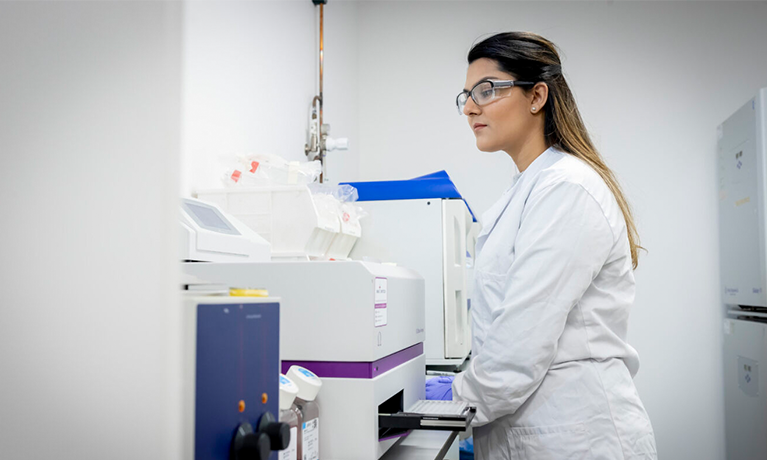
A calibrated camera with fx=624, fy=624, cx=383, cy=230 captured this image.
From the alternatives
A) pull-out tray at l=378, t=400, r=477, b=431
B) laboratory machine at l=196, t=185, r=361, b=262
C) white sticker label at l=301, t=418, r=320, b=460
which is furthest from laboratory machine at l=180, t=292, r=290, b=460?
laboratory machine at l=196, t=185, r=361, b=262

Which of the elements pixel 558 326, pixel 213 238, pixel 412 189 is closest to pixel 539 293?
pixel 558 326

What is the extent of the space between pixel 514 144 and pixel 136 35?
3.45 feet

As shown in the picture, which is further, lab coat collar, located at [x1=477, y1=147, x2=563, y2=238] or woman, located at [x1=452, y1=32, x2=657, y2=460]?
lab coat collar, located at [x1=477, y1=147, x2=563, y2=238]

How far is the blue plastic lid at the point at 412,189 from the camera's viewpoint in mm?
1810

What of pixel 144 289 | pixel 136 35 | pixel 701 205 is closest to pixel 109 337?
pixel 144 289

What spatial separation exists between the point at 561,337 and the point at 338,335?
437 millimetres

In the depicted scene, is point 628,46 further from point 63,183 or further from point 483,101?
point 63,183

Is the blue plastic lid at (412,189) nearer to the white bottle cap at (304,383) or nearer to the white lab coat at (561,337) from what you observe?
the white lab coat at (561,337)

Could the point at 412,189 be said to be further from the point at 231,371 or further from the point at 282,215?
the point at 231,371

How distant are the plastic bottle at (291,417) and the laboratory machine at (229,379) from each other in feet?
0.72

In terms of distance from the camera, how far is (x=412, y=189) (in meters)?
1.84

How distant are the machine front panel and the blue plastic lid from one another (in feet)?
4.12

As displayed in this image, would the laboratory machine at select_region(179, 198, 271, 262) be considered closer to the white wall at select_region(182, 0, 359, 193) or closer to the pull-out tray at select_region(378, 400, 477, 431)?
the white wall at select_region(182, 0, 359, 193)

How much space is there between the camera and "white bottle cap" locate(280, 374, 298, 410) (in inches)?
31.8
